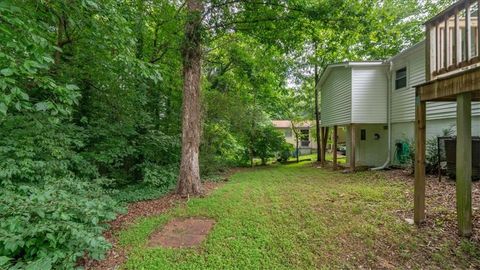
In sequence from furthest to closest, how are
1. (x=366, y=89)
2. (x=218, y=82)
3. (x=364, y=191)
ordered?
(x=218, y=82) → (x=366, y=89) → (x=364, y=191)

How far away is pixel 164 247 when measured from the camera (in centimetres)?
364

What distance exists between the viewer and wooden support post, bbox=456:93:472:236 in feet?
11.1

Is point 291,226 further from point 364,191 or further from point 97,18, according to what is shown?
point 97,18

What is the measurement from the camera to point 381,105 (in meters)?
10.6

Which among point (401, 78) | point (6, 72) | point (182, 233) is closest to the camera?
point (6, 72)

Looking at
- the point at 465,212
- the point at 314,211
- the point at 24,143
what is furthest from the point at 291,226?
the point at 24,143

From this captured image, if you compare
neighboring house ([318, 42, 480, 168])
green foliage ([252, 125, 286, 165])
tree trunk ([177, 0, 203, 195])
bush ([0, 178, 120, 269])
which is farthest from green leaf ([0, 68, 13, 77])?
green foliage ([252, 125, 286, 165])

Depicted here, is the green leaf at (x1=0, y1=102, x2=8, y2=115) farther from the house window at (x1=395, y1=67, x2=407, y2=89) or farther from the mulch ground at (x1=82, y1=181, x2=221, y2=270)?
the house window at (x1=395, y1=67, x2=407, y2=89)

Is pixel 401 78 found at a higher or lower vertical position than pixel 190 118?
higher

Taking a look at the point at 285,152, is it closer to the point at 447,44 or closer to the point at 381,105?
the point at 381,105

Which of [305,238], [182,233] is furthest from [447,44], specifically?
[182,233]

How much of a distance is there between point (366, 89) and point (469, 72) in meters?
7.91

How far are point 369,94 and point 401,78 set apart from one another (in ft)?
4.06

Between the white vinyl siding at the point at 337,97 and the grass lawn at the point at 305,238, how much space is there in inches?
231
